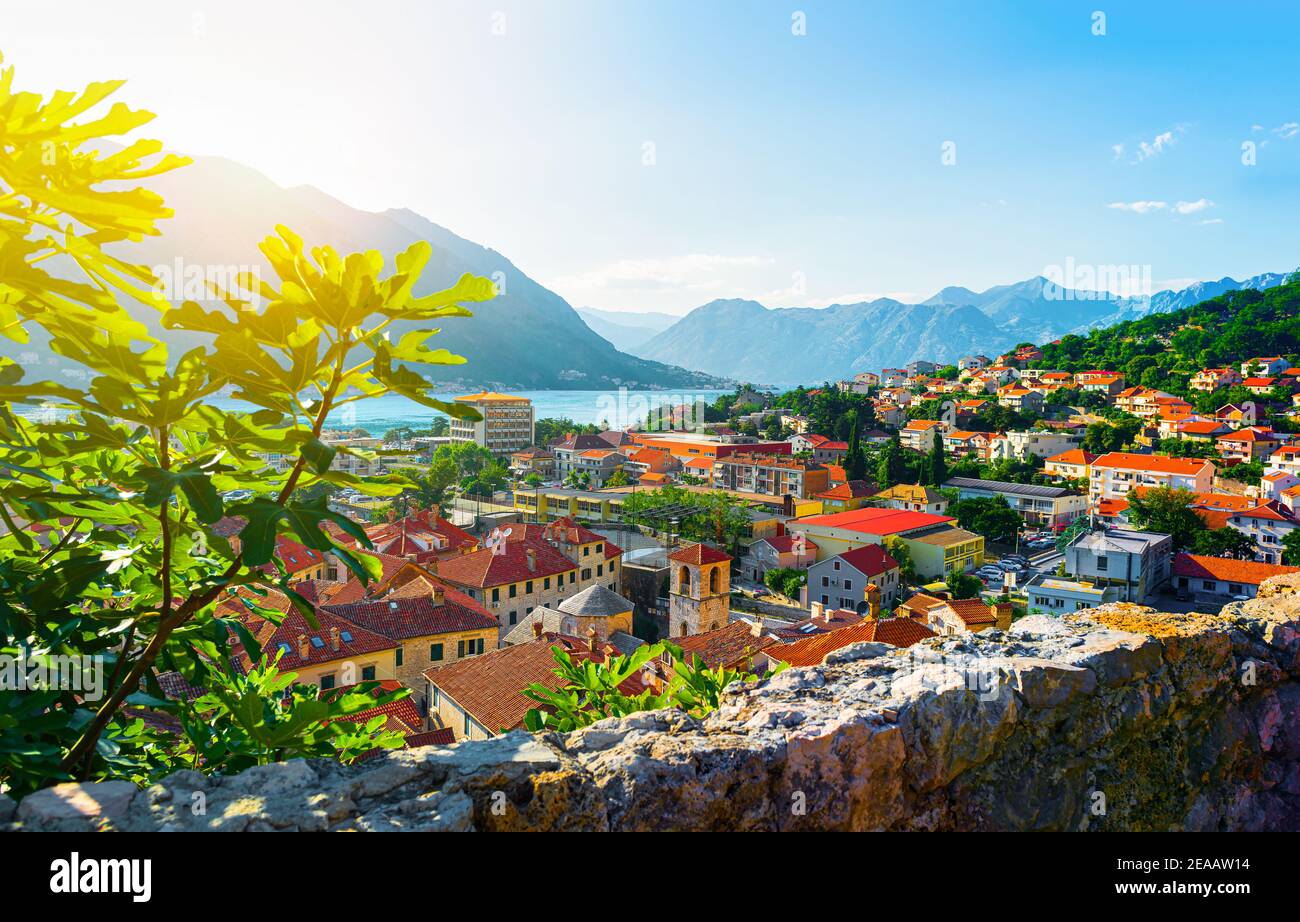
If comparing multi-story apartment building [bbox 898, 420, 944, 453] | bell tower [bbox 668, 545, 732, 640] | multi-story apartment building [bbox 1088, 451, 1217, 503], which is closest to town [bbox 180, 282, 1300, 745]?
bell tower [bbox 668, 545, 732, 640]

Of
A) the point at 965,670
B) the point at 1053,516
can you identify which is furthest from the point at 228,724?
the point at 1053,516

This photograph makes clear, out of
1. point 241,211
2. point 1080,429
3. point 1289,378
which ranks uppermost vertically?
point 241,211

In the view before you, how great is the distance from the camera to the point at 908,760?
2645 mm

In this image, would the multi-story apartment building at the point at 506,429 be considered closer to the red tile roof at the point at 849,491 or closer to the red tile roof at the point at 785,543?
the red tile roof at the point at 849,491

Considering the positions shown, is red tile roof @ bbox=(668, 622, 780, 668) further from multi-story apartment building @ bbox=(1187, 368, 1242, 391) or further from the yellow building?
multi-story apartment building @ bbox=(1187, 368, 1242, 391)

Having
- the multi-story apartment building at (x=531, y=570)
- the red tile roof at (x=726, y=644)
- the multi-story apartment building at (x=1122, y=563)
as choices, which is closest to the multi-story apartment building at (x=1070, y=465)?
the multi-story apartment building at (x=1122, y=563)

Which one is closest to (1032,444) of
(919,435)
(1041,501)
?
(919,435)

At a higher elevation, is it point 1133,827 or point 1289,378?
point 1289,378

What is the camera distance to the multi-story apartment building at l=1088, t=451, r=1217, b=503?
5528 cm

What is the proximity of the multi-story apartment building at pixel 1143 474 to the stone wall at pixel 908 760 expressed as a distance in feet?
197

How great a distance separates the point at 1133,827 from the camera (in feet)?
10.6

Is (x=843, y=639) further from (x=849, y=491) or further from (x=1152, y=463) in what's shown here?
(x=1152, y=463)
